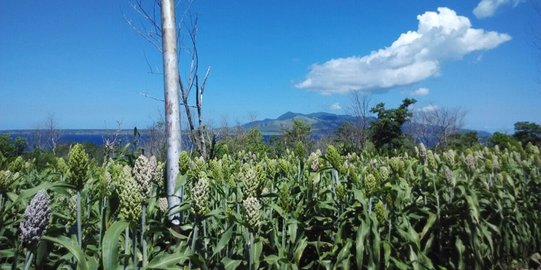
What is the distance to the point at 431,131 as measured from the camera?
102 feet

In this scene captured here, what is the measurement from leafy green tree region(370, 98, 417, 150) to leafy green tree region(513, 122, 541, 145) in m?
4.55

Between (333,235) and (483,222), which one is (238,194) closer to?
(333,235)

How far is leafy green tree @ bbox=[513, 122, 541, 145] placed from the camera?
1315cm

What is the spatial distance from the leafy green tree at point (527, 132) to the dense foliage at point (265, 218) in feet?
35.3

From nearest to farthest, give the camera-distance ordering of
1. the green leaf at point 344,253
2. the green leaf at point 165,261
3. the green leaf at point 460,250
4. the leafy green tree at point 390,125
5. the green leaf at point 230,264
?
the green leaf at point 165,261, the green leaf at point 230,264, the green leaf at point 344,253, the green leaf at point 460,250, the leafy green tree at point 390,125

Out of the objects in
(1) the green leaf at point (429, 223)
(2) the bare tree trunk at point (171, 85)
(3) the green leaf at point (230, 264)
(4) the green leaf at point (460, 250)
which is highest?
(2) the bare tree trunk at point (171, 85)

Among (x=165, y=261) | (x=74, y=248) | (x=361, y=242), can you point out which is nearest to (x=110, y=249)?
(x=74, y=248)

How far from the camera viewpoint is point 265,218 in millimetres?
2691

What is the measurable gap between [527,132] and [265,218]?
15.3 meters

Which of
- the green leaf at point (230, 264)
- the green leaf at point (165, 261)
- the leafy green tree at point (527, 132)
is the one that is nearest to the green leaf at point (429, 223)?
the green leaf at point (230, 264)

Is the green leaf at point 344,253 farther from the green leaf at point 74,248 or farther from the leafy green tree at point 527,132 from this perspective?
the leafy green tree at point 527,132

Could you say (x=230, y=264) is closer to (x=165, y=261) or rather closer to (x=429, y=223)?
(x=165, y=261)

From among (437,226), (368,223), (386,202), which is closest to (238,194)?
(368,223)

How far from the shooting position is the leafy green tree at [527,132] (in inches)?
518
